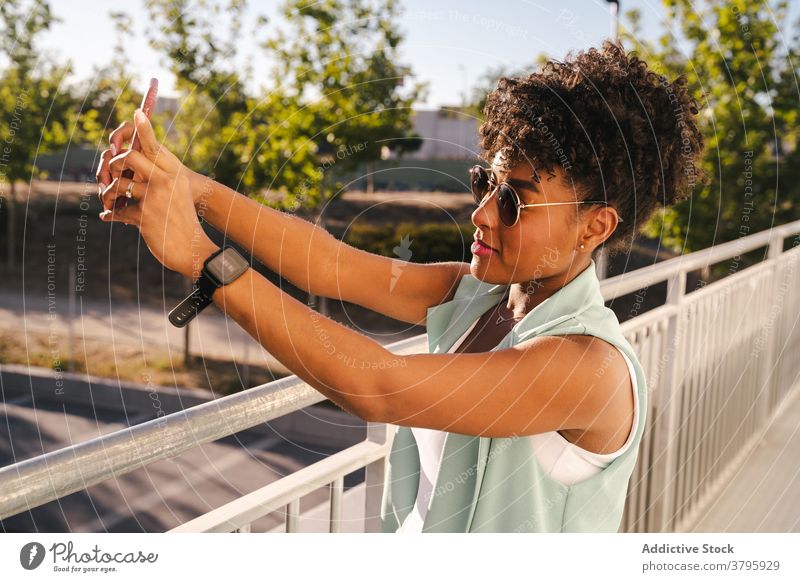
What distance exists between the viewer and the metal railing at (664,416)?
88 cm

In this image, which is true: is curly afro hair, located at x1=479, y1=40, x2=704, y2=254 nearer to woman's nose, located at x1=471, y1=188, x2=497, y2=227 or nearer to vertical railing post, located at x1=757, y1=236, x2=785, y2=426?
woman's nose, located at x1=471, y1=188, x2=497, y2=227

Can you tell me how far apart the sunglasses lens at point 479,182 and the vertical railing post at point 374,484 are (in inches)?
16.7

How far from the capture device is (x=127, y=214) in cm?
80

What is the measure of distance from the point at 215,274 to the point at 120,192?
0.14 metres

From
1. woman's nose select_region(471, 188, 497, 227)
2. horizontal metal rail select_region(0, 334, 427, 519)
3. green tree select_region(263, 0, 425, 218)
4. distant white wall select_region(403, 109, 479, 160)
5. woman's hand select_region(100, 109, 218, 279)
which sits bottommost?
horizontal metal rail select_region(0, 334, 427, 519)

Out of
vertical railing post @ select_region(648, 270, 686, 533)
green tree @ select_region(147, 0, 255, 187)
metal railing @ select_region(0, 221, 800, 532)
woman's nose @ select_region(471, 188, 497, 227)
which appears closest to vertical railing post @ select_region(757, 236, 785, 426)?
metal railing @ select_region(0, 221, 800, 532)

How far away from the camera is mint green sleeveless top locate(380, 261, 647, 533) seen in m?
0.98

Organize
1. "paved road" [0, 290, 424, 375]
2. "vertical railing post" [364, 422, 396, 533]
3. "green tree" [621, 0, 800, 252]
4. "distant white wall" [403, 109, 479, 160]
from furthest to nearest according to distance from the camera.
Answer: "paved road" [0, 290, 424, 375], "green tree" [621, 0, 800, 252], "distant white wall" [403, 109, 479, 160], "vertical railing post" [364, 422, 396, 533]

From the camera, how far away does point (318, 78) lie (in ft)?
8.37

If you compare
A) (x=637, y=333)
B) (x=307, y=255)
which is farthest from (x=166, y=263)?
(x=637, y=333)

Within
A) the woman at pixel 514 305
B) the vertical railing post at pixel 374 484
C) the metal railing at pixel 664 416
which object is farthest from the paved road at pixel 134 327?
the woman at pixel 514 305

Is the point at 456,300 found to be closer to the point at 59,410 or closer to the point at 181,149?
the point at 181,149

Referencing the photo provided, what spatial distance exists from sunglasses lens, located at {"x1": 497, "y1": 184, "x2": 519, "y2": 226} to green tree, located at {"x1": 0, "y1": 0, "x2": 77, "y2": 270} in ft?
7.29
